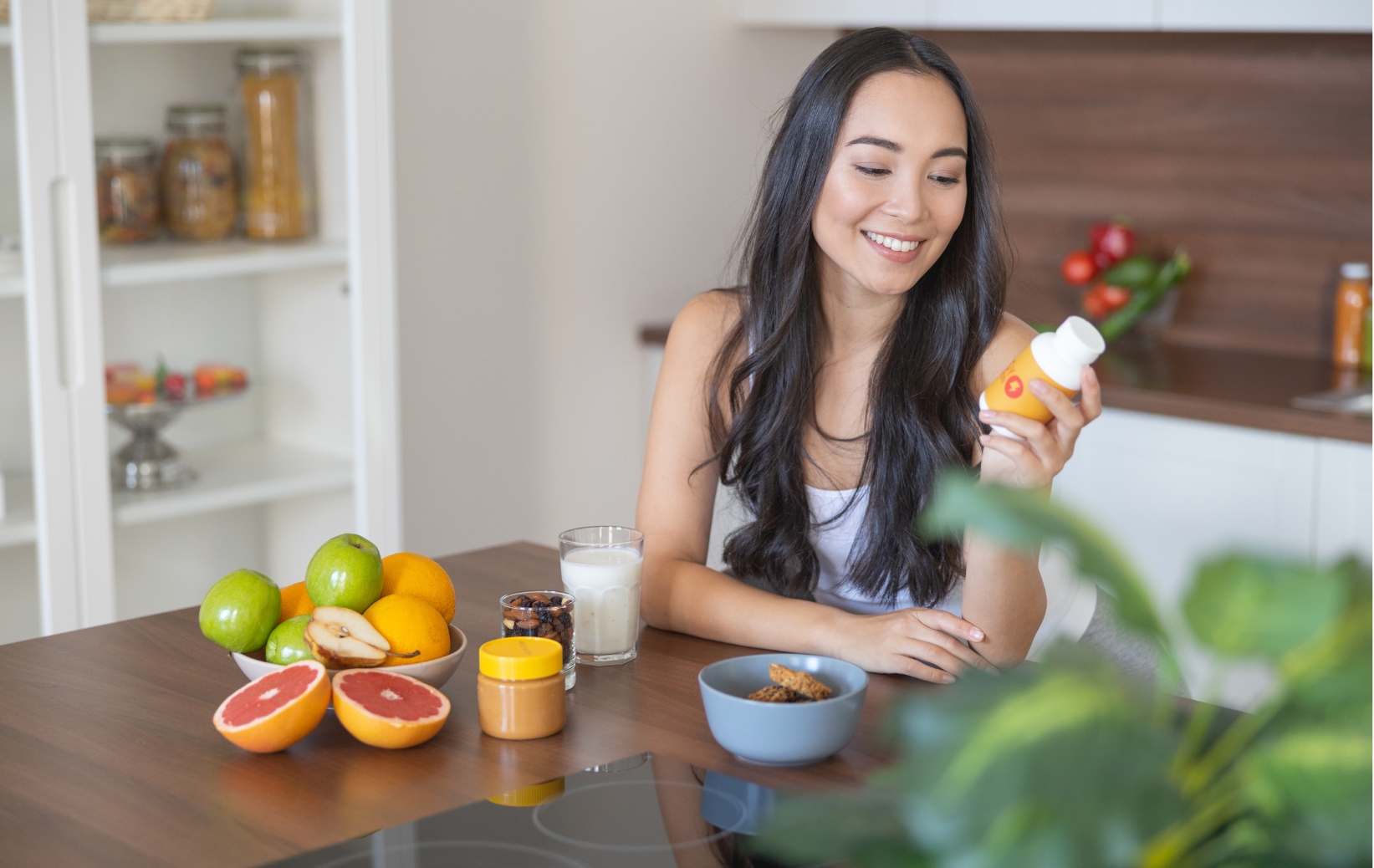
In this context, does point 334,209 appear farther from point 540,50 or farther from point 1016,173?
point 1016,173

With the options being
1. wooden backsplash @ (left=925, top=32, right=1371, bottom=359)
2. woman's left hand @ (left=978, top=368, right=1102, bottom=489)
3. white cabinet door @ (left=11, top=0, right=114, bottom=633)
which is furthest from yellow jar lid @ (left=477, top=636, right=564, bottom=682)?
wooden backsplash @ (left=925, top=32, right=1371, bottom=359)

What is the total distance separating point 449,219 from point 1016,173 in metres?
1.30

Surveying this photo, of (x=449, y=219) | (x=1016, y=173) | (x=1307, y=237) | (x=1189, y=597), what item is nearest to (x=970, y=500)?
(x=1189, y=597)

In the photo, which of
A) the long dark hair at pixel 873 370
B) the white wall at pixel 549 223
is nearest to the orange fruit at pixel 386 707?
the long dark hair at pixel 873 370

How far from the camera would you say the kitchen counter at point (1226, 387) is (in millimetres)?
2242

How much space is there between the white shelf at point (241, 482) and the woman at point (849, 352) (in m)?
1.02

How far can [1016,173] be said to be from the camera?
10.5 ft

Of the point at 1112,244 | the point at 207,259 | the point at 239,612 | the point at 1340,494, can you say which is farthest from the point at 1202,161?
the point at 239,612

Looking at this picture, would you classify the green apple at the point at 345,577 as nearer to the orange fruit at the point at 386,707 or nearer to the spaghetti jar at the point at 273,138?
the orange fruit at the point at 386,707

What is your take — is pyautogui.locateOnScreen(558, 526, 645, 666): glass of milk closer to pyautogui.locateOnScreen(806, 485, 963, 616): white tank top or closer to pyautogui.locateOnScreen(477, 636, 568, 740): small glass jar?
pyautogui.locateOnScreen(477, 636, 568, 740): small glass jar

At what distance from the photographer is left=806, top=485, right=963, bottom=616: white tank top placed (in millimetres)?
1621

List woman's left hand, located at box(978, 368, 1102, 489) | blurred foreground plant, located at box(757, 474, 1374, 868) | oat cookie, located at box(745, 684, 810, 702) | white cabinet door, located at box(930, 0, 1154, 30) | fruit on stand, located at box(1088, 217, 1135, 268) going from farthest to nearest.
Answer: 1. fruit on stand, located at box(1088, 217, 1135, 268)
2. white cabinet door, located at box(930, 0, 1154, 30)
3. woman's left hand, located at box(978, 368, 1102, 489)
4. oat cookie, located at box(745, 684, 810, 702)
5. blurred foreground plant, located at box(757, 474, 1374, 868)

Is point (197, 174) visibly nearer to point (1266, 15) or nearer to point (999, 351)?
point (999, 351)

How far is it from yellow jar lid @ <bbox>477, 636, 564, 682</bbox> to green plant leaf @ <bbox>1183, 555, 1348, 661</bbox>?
2.39ft
